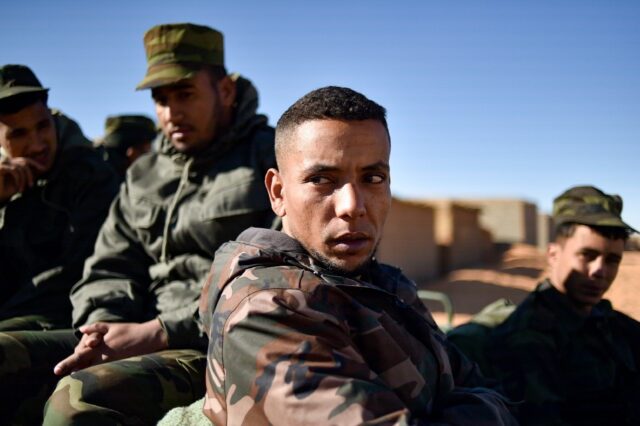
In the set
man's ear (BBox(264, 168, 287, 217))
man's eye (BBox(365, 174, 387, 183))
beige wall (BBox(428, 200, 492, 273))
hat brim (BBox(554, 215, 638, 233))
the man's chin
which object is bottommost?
beige wall (BBox(428, 200, 492, 273))

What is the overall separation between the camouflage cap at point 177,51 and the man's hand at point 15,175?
826 millimetres

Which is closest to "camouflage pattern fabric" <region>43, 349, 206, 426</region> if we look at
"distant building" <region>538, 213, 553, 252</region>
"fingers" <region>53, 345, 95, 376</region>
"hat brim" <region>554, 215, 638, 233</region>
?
"fingers" <region>53, 345, 95, 376</region>

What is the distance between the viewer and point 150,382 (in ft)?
6.60

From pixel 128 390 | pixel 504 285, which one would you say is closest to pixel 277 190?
pixel 128 390

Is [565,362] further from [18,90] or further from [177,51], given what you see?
[18,90]

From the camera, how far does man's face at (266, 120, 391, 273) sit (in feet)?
5.23

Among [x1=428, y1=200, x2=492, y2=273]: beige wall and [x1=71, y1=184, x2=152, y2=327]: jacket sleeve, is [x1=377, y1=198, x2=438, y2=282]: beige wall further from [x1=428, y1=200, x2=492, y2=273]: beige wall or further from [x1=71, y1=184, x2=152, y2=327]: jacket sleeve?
[x1=71, y1=184, x2=152, y2=327]: jacket sleeve

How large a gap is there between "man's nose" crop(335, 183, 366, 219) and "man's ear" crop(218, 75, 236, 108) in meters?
1.52

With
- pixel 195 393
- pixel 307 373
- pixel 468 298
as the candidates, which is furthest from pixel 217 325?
pixel 468 298

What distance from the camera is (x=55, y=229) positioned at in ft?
10.6

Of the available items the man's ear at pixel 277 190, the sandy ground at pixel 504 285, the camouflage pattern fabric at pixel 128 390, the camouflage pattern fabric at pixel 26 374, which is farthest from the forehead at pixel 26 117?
the sandy ground at pixel 504 285

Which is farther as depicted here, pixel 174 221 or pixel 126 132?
pixel 126 132

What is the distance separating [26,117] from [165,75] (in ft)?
3.08

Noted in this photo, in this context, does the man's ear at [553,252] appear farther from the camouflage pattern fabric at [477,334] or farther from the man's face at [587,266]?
the camouflage pattern fabric at [477,334]
